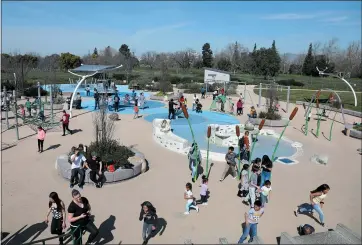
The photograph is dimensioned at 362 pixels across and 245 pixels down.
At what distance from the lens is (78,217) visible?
22.0ft

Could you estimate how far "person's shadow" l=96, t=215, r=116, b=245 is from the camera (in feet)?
24.0

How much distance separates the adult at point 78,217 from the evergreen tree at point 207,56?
67266 mm

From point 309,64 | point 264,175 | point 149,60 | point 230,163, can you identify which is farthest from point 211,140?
point 149,60

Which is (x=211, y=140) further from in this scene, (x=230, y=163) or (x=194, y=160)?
(x=230, y=163)

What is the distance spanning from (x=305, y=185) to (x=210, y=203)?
3.56 m

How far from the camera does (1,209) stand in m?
8.68

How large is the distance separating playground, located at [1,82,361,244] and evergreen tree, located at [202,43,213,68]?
187 ft

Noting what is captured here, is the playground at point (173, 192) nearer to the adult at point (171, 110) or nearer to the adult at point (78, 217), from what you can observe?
the adult at point (78, 217)

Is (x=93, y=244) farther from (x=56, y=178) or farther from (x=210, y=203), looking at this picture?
(x=56, y=178)

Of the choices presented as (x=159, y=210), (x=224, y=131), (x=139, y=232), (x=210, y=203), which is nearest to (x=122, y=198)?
(x=159, y=210)

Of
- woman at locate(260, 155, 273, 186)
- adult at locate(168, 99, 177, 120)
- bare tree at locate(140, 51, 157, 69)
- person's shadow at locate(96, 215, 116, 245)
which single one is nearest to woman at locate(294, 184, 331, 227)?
woman at locate(260, 155, 273, 186)

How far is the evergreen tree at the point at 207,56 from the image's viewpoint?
7219cm

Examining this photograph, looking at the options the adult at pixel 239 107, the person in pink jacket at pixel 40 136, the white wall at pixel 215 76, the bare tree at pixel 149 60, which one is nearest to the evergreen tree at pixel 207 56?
the bare tree at pixel 149 60

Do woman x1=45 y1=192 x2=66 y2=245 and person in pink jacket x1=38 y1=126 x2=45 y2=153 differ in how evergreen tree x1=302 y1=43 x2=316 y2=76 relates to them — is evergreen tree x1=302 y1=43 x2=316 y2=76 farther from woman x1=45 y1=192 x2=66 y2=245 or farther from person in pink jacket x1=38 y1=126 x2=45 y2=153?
woman x1=45 y1=192 x2=66 y2=245
